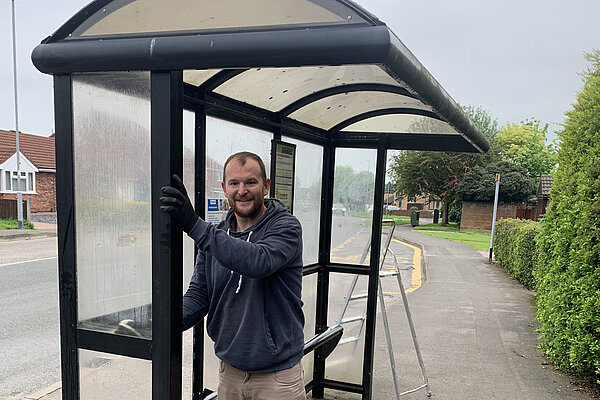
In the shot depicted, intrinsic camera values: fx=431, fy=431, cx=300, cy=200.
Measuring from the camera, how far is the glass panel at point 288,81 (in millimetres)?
2680

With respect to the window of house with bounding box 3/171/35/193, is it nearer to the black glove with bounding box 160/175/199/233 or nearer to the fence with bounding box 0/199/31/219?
the fence with bounding box 0/199/31/219

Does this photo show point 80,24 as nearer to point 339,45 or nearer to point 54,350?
point 339,45

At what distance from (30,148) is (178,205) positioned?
95.5 ft

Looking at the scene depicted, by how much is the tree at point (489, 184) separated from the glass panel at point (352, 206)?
2847 centimetres

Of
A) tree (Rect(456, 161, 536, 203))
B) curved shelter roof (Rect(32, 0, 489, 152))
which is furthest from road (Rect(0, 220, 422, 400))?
tree (Rect(456, 161, 536, 203))

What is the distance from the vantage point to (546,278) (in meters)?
5.20

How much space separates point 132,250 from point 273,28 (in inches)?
41.4

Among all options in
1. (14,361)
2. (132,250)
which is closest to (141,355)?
(132,250)

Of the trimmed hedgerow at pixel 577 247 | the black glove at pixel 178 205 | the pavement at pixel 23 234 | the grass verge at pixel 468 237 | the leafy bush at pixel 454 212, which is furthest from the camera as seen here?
the leafy bush at pixel 454 212

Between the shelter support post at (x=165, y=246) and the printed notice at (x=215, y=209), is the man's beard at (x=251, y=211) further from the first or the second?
the printed notice at (x=215, y=209)

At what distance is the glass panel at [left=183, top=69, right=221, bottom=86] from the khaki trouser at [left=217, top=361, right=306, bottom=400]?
1.53m

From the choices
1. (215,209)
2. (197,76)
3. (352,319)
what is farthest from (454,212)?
(197,76)

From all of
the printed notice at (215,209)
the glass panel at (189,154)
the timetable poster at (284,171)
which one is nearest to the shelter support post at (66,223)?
the glass panel at (189,154)

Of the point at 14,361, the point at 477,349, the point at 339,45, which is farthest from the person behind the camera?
the point at 477,349
